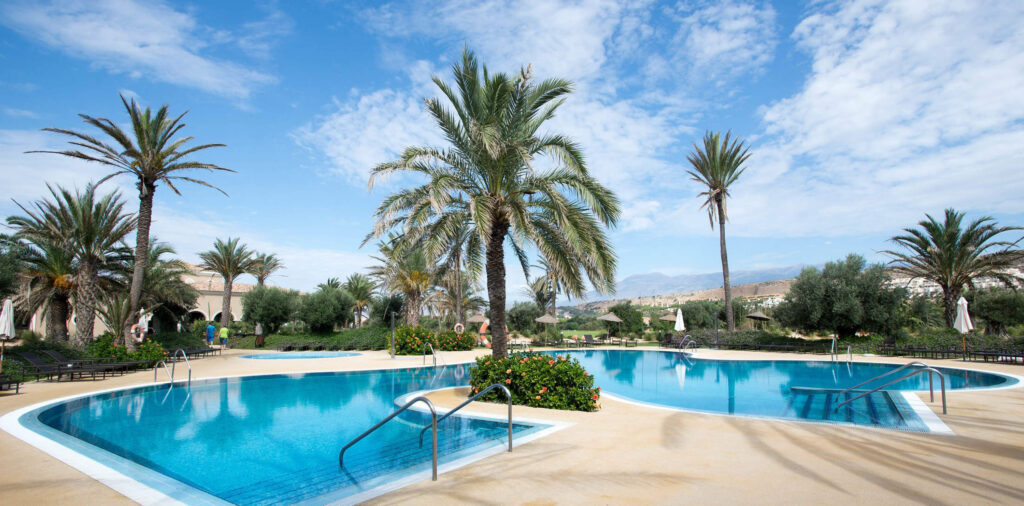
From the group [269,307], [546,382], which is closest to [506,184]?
[546,382]

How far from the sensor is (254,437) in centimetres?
809

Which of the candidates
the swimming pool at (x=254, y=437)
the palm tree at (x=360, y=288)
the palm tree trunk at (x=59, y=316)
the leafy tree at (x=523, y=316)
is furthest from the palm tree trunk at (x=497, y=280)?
the palm tree at (x=360, y=288)

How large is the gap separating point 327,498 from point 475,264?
7.91 m

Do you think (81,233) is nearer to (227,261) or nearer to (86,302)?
(86,302)

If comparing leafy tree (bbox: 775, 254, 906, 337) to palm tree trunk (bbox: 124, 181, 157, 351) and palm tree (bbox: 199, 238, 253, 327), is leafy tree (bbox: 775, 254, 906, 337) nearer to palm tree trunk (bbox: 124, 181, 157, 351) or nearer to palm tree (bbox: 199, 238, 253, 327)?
palm tree trunk (bbox: 124, 181, 157, 351)

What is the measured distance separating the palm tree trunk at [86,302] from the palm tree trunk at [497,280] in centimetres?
1509

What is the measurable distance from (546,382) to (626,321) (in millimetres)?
29977

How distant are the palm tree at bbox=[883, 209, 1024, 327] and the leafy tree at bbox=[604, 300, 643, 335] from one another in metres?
17.5

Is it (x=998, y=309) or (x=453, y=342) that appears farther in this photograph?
(x=998, y=309)

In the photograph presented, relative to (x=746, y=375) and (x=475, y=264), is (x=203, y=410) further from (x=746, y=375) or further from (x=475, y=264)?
(x=746, y=375)

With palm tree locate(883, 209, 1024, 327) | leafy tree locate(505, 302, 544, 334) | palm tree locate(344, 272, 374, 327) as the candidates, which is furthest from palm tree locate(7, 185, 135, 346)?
palm tree locate(883, 209, 1024, 327)

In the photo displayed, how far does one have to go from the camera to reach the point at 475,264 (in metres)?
12.3

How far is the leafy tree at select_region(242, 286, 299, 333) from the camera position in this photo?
3106 cm

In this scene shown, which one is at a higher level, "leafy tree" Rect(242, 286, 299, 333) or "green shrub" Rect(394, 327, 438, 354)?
"leafy tree" Rect(242, 286, 299, 333)
